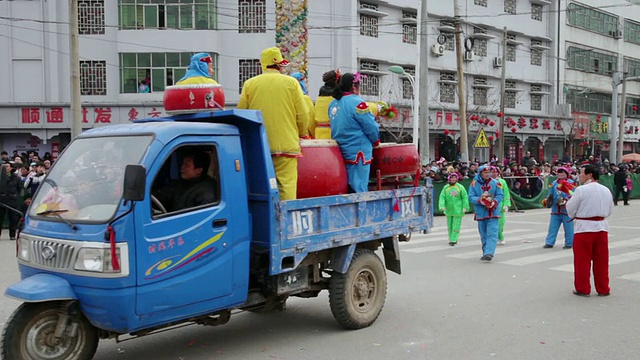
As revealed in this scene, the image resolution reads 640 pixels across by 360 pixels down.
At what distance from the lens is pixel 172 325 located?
534cm

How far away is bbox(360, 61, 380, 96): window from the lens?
3139 centimetres

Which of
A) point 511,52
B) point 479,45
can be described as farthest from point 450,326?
point 511,52

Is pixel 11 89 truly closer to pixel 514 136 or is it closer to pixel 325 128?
pixel 325 128

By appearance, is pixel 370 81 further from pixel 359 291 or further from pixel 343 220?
pixel 343 220

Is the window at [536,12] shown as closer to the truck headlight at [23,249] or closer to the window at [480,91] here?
the window at [480,91]

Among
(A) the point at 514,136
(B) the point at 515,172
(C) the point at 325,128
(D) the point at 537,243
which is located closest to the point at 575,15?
(A) the point at 514,136

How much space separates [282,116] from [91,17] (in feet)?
82.5

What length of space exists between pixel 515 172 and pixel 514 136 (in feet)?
51.5

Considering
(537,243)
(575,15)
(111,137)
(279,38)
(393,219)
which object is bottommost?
(537,243)

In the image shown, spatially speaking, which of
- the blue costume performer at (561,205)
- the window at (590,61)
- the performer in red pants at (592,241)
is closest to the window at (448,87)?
the window at (590,61)

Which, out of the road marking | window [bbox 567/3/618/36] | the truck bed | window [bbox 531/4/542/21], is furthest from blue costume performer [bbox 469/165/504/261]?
window [bbox 567/3/618/36]

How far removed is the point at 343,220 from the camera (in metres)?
6.52

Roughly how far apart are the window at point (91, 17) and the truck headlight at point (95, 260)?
25876mm

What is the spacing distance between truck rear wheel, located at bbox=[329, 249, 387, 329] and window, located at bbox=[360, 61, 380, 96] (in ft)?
80.7
